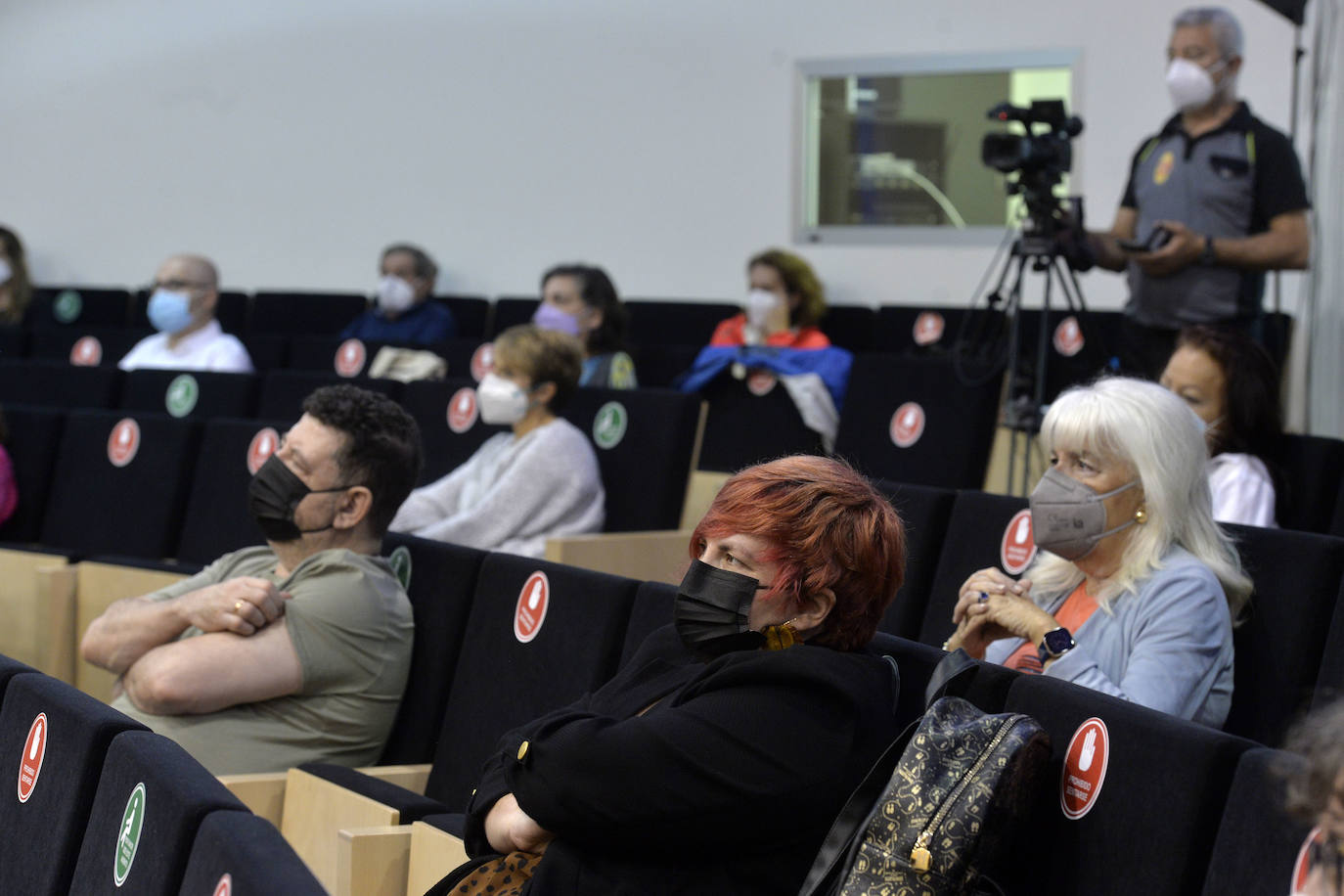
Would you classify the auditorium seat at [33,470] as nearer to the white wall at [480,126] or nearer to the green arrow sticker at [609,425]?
the green arrow sticker at [609,425]

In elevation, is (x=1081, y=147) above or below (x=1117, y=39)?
below

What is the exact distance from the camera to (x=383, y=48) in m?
7.86

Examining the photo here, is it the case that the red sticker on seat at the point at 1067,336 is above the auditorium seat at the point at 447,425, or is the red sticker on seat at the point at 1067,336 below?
above

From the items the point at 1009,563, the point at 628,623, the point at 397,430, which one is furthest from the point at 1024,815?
the point at 397,430

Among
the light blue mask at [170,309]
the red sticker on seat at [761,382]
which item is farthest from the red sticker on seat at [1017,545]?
the light blue mask at [170,309]

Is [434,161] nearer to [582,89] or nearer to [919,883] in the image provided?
[582,89]

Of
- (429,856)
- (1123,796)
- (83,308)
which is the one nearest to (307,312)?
(83,308)

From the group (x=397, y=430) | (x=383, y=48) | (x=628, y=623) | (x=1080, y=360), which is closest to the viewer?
(x=628, y=623)

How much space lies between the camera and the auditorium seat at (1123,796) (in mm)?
1299

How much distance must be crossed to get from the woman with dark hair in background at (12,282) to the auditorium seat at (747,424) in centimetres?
428

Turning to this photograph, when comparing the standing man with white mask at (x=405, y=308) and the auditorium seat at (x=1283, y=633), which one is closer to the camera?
the auditorium seat at (x=1283, y=633)

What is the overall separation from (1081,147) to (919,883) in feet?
16.7

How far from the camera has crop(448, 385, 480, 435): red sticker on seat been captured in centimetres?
397

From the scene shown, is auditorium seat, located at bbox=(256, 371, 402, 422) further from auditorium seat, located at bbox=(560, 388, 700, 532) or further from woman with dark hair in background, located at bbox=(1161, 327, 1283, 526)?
woman with dark hair in background, located at bbox=(1161, 327, 1283, 526)
